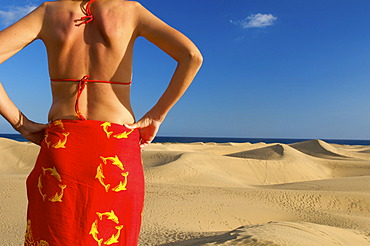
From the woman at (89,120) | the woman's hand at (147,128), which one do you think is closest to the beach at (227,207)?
the woman's hand at (147,128)

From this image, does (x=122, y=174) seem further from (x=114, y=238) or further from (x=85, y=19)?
(x=85, y=19)

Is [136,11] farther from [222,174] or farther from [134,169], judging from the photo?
[222,174]

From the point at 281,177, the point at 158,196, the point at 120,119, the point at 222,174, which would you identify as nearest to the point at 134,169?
the point at 120,119

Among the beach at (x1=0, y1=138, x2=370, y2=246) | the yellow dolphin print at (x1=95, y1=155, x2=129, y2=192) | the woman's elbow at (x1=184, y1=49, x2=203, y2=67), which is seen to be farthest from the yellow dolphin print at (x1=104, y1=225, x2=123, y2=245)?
the beach at (x1=0, y1=138, x2=370, y2=246)

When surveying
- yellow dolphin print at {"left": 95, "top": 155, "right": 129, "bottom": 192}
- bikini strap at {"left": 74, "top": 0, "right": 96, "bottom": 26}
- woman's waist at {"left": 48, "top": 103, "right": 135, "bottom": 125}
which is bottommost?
yellow dolphin print at {"left": 95, "top": 155, "right": 129, "bottom": 192}

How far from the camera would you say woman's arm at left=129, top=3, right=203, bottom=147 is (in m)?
1.75

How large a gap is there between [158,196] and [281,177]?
30.6 ft

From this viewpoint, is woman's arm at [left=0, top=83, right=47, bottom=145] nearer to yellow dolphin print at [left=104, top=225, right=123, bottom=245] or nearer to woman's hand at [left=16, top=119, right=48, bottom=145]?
woman's hand at [left=16, top=119, right=48, bottom=145]

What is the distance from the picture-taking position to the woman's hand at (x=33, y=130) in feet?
5.88

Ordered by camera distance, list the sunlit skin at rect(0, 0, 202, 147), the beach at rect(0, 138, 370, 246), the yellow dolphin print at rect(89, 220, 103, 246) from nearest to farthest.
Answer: the yellow dolphin print at rect(89, 220, 103, 246) < the sunlit skin at rect(0, 0, 202, 147) < the beach at rect(0, 138, 370, 246)

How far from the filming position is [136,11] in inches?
69.2

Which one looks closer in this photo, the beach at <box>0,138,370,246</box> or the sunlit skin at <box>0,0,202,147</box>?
the sunlit skin at <box>0,0,202,147</box>

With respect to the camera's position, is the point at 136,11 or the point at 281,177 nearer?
the point at 136,11

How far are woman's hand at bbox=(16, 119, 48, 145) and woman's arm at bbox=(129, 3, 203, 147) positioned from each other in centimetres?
53
